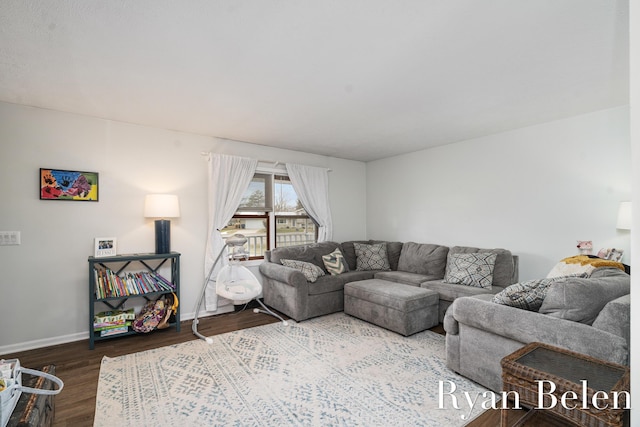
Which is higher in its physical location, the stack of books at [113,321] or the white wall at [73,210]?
the white wall at [73,210]

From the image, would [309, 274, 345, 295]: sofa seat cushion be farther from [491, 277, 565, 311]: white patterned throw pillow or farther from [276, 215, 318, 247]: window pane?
[491, 277, 565, 311]: white patterned throw pillow

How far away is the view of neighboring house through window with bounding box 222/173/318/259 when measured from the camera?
462 centimetres

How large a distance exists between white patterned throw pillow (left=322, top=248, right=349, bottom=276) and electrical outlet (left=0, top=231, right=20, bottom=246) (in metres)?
3.41

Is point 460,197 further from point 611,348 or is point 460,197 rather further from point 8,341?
point 8,341

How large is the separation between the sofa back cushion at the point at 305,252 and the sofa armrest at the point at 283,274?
147 millimetres

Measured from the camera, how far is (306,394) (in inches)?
89.4

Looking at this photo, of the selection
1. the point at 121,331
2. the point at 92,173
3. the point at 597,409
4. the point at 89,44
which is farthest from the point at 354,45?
the point at 121,331

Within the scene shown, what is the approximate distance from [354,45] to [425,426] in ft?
8.02

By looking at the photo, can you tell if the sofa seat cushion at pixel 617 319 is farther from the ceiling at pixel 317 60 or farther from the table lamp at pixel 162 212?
the table lamp at pixel 162 212

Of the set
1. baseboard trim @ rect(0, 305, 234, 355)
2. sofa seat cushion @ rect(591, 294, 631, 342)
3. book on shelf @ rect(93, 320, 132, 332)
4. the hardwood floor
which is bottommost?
the hardwood floor

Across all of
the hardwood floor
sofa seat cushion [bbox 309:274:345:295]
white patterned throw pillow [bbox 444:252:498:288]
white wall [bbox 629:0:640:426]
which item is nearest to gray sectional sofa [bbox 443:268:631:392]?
the hardwood floor

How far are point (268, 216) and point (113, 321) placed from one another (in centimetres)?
235

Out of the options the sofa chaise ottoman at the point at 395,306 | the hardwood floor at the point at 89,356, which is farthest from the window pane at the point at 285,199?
the sofa chaise ottoman at the point at 395,306

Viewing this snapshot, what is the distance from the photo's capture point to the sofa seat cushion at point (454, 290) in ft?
11.4
